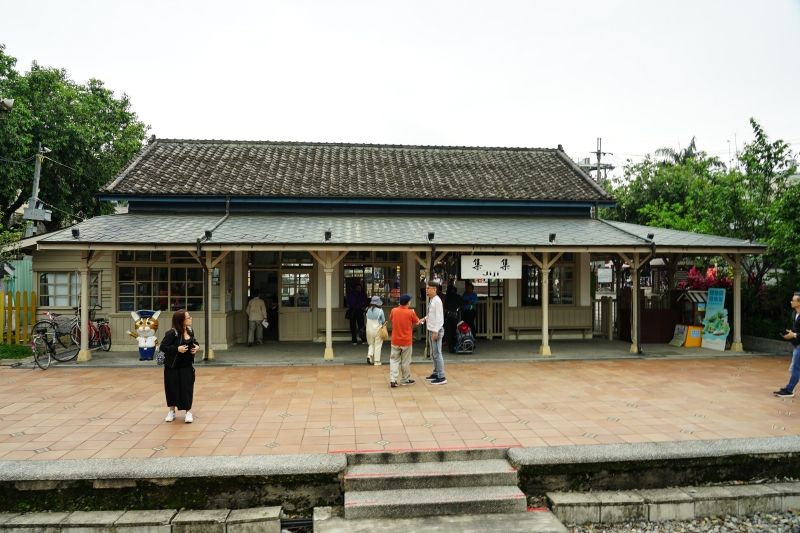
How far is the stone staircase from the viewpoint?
476cm

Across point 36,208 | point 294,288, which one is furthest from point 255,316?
point 36,208

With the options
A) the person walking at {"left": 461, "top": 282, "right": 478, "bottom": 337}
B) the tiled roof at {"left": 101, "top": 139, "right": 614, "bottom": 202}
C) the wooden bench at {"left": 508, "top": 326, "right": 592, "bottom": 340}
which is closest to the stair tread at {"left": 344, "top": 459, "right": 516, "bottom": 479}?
the person walking at {"left": 461, "top": 282, "right": 478, "bottom": 337}

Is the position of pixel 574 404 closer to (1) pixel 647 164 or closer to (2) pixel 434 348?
(2) pixel 434 348

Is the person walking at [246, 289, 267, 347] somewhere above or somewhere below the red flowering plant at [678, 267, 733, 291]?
below

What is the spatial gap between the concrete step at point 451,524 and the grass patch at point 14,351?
953 cm

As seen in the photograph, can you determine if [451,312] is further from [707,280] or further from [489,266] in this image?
[707,280]

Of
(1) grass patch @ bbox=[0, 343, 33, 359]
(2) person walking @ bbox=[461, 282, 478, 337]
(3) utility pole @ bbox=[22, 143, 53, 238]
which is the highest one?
(3) utility pole @ bbox=[22, 143, 53, 238]

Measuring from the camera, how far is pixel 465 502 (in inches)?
189

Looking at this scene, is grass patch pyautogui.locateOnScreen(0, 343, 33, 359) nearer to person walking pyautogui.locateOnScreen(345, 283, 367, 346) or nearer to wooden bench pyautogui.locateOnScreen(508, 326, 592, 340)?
person walking pyautogui.locateOnScreen(345, 283, 367, 346)

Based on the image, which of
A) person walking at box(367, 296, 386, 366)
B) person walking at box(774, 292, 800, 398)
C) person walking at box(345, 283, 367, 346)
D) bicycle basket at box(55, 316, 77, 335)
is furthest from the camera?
person walking at box(345, 283, 367, 346)

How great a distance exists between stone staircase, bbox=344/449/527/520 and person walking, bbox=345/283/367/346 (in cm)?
696

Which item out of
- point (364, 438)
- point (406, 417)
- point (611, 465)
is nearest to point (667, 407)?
point (611, 465)

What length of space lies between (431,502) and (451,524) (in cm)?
26

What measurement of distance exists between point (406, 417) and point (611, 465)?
2.54 meters
